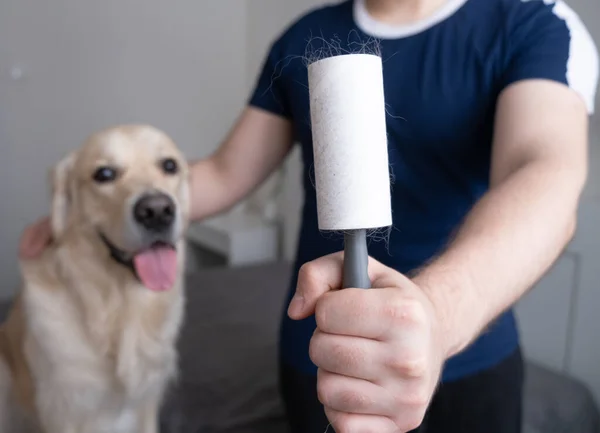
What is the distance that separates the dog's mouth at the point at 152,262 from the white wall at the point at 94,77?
5.51 ft

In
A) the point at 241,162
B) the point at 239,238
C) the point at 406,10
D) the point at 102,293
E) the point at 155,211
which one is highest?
the point at 406,10

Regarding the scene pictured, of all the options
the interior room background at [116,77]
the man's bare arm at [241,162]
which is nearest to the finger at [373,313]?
the man's bare arm at [241,162]

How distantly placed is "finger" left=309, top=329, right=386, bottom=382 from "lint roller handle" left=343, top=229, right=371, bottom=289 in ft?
0.12

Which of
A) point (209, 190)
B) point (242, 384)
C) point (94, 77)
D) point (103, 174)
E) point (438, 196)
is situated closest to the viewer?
point (438, 196)

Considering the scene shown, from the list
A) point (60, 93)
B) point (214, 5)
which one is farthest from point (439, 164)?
point (214, 5)

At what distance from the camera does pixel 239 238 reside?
8.61ft

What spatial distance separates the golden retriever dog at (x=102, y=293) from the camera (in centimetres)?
109

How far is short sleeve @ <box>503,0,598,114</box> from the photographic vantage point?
63 centimetres

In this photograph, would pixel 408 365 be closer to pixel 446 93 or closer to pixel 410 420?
pixel 410 420

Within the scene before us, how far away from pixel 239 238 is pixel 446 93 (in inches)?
78.7

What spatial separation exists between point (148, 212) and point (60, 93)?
1.82 m

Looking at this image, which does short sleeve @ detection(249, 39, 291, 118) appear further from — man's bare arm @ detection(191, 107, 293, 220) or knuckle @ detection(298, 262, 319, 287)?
knuckle @ detection(298, 262, 319, 287)

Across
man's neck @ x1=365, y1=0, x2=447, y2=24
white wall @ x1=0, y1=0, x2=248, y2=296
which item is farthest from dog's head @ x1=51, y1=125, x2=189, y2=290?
white wall @ x1=0, y1=0, x2=248, y2=296

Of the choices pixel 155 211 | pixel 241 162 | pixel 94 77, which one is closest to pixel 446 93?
pixel 241 162
